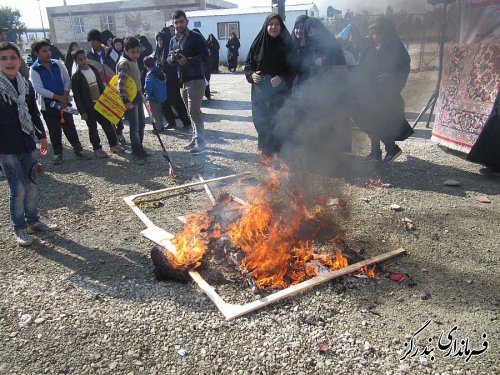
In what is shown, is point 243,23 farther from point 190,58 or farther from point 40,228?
point 40,228

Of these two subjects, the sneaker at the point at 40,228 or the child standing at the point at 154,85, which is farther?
the child standing at the point at 154,85

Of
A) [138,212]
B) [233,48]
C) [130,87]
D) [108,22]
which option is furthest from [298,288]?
[108,22]

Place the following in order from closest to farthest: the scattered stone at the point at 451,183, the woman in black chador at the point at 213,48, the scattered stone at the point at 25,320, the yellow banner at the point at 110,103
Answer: the scattered stone at the point at 25,320, the scattered stone at the point at 451,183, the yellow banner at the point at 110,103, the woman in black chador at the point at 213,48

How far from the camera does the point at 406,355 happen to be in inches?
94.8

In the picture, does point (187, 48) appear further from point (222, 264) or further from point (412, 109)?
point (412, 109)

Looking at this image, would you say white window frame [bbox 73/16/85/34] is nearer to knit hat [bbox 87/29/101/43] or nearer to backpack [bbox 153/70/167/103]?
knit hat [bbox 87/29/101/43]

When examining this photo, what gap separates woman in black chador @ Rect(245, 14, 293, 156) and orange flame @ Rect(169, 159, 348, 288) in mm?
1805

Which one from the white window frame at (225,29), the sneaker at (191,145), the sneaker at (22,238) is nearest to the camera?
the sneaker at (22,238)

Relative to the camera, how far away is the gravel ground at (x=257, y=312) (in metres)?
2.41

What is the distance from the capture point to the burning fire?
324cm

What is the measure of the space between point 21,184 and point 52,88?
8.86 ft

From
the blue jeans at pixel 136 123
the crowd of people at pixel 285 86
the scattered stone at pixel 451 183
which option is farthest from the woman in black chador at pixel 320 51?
the blue jeans at pixel 136 123

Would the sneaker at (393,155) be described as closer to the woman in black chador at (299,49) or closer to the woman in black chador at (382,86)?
the woman in black chador at (382,86)

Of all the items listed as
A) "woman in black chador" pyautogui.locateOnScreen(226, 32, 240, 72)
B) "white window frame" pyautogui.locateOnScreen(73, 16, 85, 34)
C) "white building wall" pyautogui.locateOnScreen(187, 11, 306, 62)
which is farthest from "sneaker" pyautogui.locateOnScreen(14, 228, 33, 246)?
"white window frame" pyautogui.locateOnScreen(73, 16, 85, 34)
